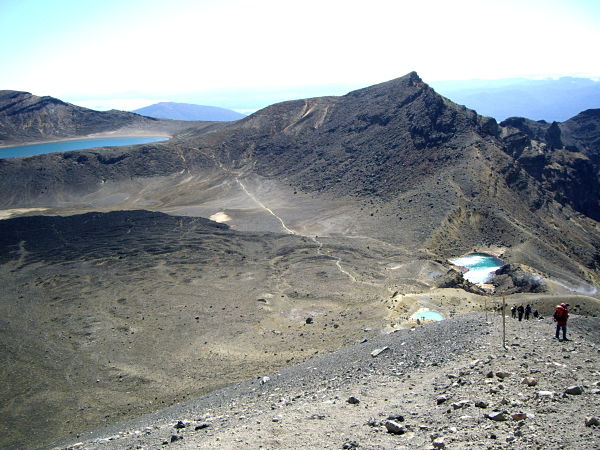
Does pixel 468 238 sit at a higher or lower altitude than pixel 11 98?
lower

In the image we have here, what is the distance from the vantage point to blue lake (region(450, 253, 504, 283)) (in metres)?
36.3

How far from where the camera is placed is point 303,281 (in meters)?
35.1

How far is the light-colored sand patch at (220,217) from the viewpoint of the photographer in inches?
2043

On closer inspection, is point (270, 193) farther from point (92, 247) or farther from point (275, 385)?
point (275, 385)

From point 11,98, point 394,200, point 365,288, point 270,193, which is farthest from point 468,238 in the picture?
point 11,98

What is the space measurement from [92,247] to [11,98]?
99.3 meters

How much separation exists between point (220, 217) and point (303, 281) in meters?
20.5

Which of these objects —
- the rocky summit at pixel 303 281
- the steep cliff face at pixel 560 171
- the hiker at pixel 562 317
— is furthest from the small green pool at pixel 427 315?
the steep cliff face at pixel 560 171

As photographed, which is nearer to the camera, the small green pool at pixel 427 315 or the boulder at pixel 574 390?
the boulder at pixel 574 390

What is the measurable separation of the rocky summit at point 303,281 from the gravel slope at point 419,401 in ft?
0.29

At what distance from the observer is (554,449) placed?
815 centimetres

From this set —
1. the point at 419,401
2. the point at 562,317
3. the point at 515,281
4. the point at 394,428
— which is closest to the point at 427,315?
the point at 515,281

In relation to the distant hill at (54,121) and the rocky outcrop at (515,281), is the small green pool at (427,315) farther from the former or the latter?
the distant hill at (54,121)

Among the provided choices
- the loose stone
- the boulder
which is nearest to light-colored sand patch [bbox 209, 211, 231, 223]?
the loose stone
